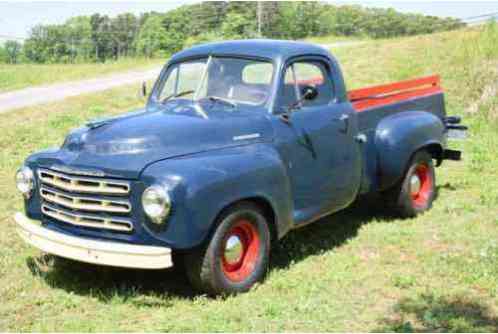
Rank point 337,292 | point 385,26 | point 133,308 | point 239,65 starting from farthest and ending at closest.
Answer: point 385,26 < point 239,65 < point 337,292 < point 133,308

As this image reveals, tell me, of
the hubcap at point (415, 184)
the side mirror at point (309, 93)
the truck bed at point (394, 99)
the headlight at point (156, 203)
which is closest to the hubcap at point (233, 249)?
the headlight at point (156, 203)

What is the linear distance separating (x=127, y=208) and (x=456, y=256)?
2.86 m

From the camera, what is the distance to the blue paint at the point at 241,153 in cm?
437

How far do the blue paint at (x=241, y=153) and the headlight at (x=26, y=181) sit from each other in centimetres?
8

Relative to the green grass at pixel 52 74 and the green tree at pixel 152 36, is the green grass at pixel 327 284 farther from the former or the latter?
the green tree at pixel 152 36

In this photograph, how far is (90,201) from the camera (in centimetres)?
454

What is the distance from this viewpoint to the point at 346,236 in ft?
20.9

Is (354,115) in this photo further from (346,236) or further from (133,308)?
(133,308)

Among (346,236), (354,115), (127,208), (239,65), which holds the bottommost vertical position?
(346,236)

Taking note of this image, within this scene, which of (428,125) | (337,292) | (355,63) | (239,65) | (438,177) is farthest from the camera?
(355,63)

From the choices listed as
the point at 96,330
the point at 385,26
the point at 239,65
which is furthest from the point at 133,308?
the point at 385,26

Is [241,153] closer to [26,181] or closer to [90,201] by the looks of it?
[90,201]

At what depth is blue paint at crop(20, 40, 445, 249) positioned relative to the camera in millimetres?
4367

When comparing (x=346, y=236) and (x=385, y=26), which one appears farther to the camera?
(x=385, y=26)
